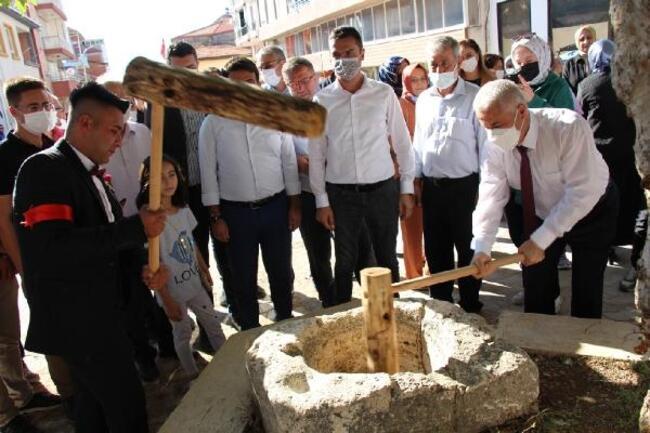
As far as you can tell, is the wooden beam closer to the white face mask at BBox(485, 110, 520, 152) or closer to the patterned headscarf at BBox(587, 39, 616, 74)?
the white face mask at BBox(485, 110, 520, 152)

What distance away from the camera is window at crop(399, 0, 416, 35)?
18.2m

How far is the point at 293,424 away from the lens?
2.08m

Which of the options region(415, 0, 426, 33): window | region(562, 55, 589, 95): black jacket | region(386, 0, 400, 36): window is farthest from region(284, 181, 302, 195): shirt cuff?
region(386, 0, 400, 36): window

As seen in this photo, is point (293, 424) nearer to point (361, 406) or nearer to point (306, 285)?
point (361, 406)

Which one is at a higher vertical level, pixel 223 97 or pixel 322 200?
pixel 223 97

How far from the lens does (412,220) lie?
489cm

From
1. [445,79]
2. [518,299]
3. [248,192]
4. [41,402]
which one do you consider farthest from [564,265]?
[41,402]

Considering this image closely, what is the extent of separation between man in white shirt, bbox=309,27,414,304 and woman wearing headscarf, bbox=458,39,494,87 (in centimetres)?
148

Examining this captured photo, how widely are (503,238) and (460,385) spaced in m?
4.14

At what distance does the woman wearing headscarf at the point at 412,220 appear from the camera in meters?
4.89

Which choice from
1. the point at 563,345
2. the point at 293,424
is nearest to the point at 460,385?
the point at 293,424

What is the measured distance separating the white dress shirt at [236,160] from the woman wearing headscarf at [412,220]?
1.51 meters

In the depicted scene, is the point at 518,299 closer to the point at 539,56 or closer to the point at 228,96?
the point at 539,56

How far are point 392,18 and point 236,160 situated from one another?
17.8 metres
